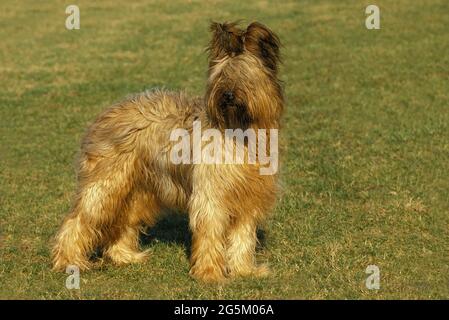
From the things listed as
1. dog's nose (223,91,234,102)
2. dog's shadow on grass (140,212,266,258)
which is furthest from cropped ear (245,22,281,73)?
dog's shadow on grass (140,212,266,258)

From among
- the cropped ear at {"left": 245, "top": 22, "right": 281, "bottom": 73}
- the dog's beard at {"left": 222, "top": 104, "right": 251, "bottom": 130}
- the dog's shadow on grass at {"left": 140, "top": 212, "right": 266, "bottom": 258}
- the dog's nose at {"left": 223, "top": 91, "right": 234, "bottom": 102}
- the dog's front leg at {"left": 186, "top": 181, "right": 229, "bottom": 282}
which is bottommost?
the dog's shadow on grass at {"left": 140, "top": 212, "right": 266, "bottom": 258}

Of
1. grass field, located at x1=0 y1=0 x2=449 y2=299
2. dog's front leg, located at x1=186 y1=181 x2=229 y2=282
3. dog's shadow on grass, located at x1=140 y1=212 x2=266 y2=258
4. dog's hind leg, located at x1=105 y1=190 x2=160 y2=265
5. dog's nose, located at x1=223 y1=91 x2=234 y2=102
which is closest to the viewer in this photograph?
dog's nose, located at x1=223 y1=91 x2=234 y2=102

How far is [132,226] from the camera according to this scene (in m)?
8.71

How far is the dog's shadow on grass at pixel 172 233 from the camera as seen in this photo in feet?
30.1

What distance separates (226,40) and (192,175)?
1.36 m

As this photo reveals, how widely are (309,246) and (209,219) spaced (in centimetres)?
175

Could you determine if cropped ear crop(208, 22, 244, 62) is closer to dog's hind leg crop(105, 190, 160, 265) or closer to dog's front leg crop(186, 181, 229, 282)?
dog's front leg crop(186, 181, 229, 282)

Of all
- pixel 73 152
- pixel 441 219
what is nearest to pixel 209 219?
pixel 441 219

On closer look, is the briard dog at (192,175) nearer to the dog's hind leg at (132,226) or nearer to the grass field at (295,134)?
the dog's hind leg at (132,226)

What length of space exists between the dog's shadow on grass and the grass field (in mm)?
36

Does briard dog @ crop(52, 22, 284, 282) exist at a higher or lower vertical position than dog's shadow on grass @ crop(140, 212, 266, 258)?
higher

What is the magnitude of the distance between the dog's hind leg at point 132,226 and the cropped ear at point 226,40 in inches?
74.1

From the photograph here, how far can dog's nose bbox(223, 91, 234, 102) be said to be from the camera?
7.11m

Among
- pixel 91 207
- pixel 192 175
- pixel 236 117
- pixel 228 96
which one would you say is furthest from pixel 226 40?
pixel 91 207
